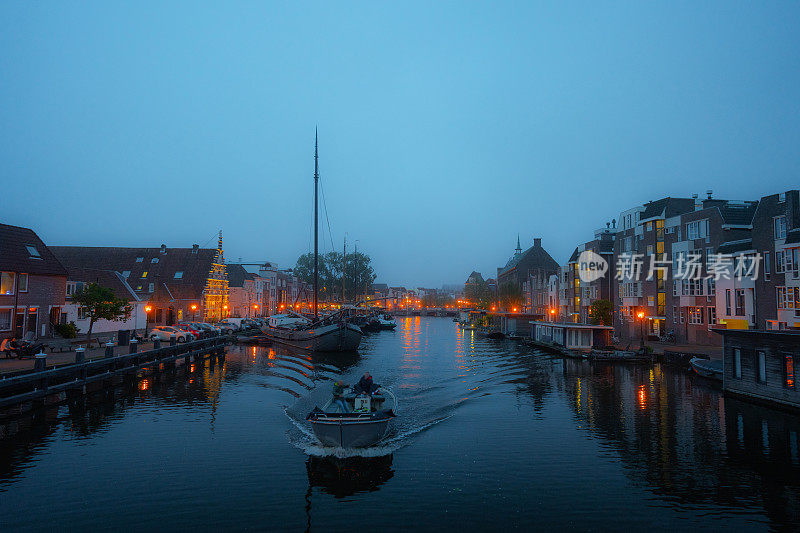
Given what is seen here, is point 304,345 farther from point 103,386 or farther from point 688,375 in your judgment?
point 688,375

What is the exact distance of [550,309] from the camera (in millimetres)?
97500

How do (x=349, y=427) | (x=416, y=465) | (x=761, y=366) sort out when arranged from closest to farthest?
(x=416, y=465) → (x=349, y=427) → (x=761, y=366)

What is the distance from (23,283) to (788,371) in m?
55.6

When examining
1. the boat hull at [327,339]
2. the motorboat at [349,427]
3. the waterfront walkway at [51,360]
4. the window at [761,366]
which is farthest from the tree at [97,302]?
the window at [761,366]

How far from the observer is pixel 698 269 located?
5688 cm

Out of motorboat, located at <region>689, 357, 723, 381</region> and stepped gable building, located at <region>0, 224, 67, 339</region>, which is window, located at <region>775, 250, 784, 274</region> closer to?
motorboat, located at <region>689, 357, 723, 381</region>

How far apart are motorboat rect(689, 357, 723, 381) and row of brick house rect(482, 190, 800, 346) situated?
14.7 feet

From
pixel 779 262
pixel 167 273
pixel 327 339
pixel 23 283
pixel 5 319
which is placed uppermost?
pixel 167 273

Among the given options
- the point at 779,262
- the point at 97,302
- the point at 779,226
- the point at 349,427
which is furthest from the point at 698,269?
the point at 97,302

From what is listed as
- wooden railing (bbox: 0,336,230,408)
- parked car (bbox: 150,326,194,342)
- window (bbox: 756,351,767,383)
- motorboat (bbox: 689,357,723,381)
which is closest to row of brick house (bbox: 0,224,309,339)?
parked car (bbox: 150,326,194,342)

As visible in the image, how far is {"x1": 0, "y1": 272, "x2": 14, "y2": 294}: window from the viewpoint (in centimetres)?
4003

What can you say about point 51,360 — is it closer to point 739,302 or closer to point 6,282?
point 6,282

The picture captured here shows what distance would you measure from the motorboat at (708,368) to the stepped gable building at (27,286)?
54665mm

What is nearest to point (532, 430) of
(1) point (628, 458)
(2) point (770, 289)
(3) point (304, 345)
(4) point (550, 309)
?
(1) point (628, 458)
